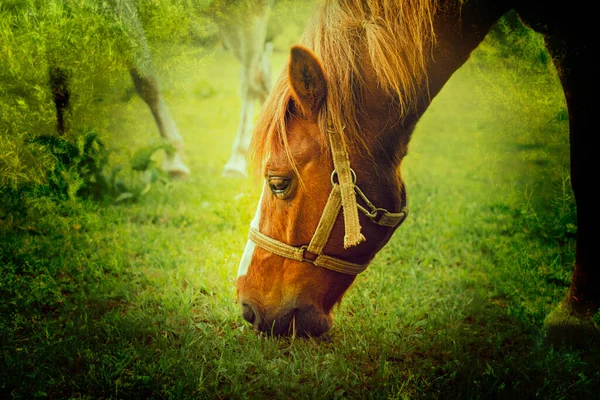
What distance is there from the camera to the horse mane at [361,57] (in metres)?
1.69

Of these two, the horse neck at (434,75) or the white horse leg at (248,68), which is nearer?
the horse neck at (434,75)

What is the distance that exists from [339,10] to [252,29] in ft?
6.29

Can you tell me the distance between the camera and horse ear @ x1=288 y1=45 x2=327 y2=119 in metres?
1.56

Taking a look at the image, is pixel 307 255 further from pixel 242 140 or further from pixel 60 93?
pixel 242 140

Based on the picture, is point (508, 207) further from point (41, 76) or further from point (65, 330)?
point (41, 76)

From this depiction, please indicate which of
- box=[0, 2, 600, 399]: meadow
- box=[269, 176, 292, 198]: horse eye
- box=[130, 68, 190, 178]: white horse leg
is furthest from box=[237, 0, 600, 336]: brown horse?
box=[130, 68, 190, 178]: white horse leg

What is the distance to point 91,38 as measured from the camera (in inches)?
90.1

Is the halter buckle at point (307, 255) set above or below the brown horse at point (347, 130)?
below

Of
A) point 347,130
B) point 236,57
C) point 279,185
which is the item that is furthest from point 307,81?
point 236,57

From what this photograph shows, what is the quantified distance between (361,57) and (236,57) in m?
2.91

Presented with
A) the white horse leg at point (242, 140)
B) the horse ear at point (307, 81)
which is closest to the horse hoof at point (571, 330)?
the horse ear at point (307, 81)

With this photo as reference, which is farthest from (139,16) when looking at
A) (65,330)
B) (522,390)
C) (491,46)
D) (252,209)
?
(522,390)

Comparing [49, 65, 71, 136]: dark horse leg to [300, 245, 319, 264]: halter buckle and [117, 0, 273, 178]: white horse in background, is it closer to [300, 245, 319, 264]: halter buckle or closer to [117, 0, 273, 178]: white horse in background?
[117, 0, 273, 178]: white horse in background

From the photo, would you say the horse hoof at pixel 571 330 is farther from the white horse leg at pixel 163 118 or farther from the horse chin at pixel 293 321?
the white horse leg at pixel 163 118
